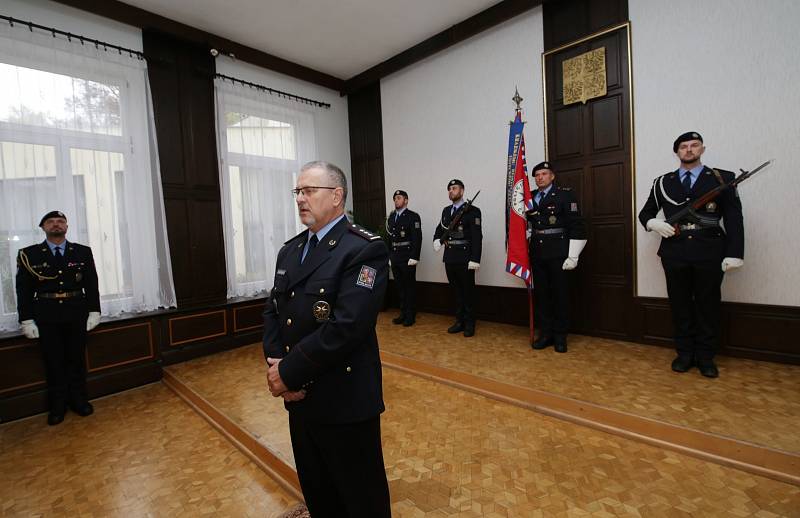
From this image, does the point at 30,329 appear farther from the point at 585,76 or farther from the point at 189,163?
the point at 585,76

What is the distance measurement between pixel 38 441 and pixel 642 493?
3.72 metres

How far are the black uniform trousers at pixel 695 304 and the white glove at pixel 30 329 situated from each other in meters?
4.78

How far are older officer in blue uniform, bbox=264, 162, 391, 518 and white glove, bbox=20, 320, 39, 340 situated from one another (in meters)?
2.90

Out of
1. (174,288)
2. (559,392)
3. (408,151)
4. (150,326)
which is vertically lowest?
(559,392)

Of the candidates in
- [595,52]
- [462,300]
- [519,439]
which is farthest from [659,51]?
[519,439]

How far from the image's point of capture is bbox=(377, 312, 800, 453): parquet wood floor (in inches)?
80.5

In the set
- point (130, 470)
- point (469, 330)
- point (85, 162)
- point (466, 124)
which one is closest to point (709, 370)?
point (469, 330)

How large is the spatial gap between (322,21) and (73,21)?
236cm

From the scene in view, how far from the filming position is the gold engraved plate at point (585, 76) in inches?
141

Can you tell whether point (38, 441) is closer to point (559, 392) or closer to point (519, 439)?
point (519, 439)

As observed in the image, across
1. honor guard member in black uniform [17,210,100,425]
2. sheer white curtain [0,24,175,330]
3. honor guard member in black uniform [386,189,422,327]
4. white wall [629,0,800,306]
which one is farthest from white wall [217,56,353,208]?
white wall [629,0,800,306]

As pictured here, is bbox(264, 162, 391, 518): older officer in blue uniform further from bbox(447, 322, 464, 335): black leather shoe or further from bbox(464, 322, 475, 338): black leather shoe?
bbox(447, 322, 464, 335): black leather shoe

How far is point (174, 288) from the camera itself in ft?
13.6

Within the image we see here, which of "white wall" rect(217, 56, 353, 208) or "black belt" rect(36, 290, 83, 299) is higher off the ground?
"white wall" rect(217, 56, 353, 208)
